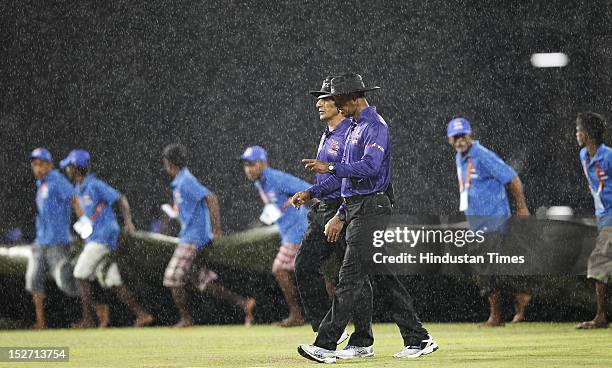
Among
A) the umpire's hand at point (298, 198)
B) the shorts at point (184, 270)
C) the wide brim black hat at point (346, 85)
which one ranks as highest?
the wide brim black hat at point (346, 85)

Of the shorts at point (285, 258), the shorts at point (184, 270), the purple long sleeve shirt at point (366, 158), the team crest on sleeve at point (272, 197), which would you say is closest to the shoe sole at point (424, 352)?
the purple long sleeve shirt at point (366, 158)

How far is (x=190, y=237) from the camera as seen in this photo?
12.2 meters

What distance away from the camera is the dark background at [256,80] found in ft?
46.7

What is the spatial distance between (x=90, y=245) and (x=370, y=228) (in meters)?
5.53

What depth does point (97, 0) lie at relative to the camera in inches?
608

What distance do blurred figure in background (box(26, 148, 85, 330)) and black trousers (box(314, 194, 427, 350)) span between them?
550 centimetres

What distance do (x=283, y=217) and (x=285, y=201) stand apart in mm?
180

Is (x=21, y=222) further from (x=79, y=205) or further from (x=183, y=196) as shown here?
(x=183, y=196)

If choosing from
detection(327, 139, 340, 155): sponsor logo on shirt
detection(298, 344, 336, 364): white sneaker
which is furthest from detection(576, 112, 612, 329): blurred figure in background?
detection(298, 344, 336, 364): white sneaker

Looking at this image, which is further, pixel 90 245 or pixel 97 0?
pixel 97 0

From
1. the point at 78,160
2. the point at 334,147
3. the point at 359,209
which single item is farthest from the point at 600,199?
the point at 78,160

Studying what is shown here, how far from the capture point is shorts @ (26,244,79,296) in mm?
12406

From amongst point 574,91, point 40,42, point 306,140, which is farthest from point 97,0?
point 574,91

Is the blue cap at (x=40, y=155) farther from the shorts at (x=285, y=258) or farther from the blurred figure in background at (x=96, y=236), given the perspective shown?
the shorts at (x=285, y=258)
